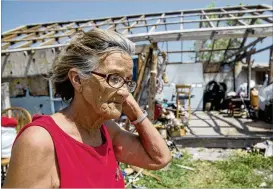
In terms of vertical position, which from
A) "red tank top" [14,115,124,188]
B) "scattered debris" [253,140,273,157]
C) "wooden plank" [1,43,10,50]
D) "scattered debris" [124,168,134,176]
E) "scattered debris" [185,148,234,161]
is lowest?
"scattered debris" [185,148,234,161]

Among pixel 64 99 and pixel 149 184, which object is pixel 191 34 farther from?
pixel 64 99

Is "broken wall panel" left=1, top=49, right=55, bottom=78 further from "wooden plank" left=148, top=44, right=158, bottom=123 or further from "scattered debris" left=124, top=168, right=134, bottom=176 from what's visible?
"scattered debris" left=124, top=168, right=134, bottom=176

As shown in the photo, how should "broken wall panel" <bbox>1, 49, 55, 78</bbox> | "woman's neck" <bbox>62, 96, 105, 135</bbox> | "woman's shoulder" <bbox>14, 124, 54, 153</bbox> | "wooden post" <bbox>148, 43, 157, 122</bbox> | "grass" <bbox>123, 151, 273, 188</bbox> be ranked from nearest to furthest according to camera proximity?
1. "woman's shoulder" <bbox>14, 124, 54, 153</bbox>
2. "woman's neck" <bbox>62, 96, 105, 135</bbox>
3. "grass" <bbox>123, 151, 273, 188</bbox>
4. "wooden post" <bbox>148, 43, 157, 122</bbox>
5. "broken wall panel" <bbox>1, 49, 55, 78</bbox>

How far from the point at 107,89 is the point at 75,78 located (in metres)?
0.19

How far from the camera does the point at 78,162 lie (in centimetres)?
128

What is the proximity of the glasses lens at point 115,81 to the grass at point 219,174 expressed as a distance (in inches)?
155

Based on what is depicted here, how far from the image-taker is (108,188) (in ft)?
4.62

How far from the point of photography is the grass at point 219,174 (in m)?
5.00

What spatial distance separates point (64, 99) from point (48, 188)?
Result: 0.58 m

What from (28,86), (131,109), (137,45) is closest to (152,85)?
(137,45)

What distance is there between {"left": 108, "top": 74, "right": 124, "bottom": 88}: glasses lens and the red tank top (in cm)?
37

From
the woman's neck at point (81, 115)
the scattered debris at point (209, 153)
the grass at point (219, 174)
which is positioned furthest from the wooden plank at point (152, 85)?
the woman's neck at point (81, 115)

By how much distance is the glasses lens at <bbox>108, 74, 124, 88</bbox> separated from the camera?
140 cm

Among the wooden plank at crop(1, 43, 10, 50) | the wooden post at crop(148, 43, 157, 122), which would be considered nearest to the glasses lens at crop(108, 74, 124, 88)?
the wooden post at crop(148, 43, 157, 122)
